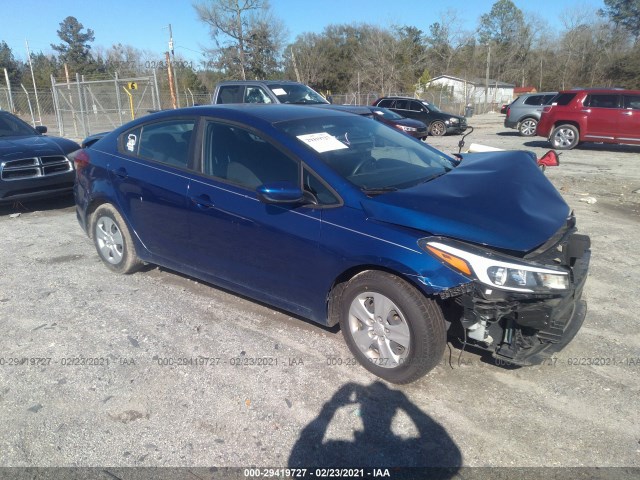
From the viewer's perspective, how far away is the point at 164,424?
9.26 feet

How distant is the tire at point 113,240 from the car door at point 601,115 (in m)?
13.3

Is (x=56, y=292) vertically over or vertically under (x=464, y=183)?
under

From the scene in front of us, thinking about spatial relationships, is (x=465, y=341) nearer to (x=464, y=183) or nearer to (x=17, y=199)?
(x=464, y=183)

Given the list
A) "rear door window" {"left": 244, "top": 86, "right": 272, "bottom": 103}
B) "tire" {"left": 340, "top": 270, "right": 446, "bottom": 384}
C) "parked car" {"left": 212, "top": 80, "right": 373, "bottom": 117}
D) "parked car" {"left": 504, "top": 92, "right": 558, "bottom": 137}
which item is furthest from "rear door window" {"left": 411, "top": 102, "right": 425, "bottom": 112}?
"tire" {"left": 340, "top": 270, "right": 446, "bottom": 384}

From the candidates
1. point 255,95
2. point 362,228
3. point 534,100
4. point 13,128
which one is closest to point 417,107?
point 534,100

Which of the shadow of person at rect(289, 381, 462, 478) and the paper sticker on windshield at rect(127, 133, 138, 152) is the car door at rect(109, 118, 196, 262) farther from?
the shadow of person at rect(289, 381, 462, 478)

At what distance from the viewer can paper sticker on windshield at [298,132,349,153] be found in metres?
3.49

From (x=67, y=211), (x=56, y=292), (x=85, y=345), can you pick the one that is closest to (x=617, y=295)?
(x=85, y=345)

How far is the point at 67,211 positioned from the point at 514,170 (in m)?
6.92

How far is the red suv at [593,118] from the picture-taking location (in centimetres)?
1316

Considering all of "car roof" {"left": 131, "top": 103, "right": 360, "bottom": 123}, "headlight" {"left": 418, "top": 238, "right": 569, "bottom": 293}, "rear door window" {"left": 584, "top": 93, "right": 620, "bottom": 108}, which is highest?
"rear door window" {"left": 584, "top": 93, "right": 620, "bottom": 108}

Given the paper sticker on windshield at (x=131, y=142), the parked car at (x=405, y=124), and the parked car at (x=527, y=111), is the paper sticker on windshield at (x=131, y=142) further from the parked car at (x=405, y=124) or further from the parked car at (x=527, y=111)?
the parked car at (x=527, y=111)

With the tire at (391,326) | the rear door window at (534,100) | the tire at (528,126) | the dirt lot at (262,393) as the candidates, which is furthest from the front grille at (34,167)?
the rear door window at (534,100)

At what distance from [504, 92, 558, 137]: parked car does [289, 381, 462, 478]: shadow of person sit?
17.5 metres
